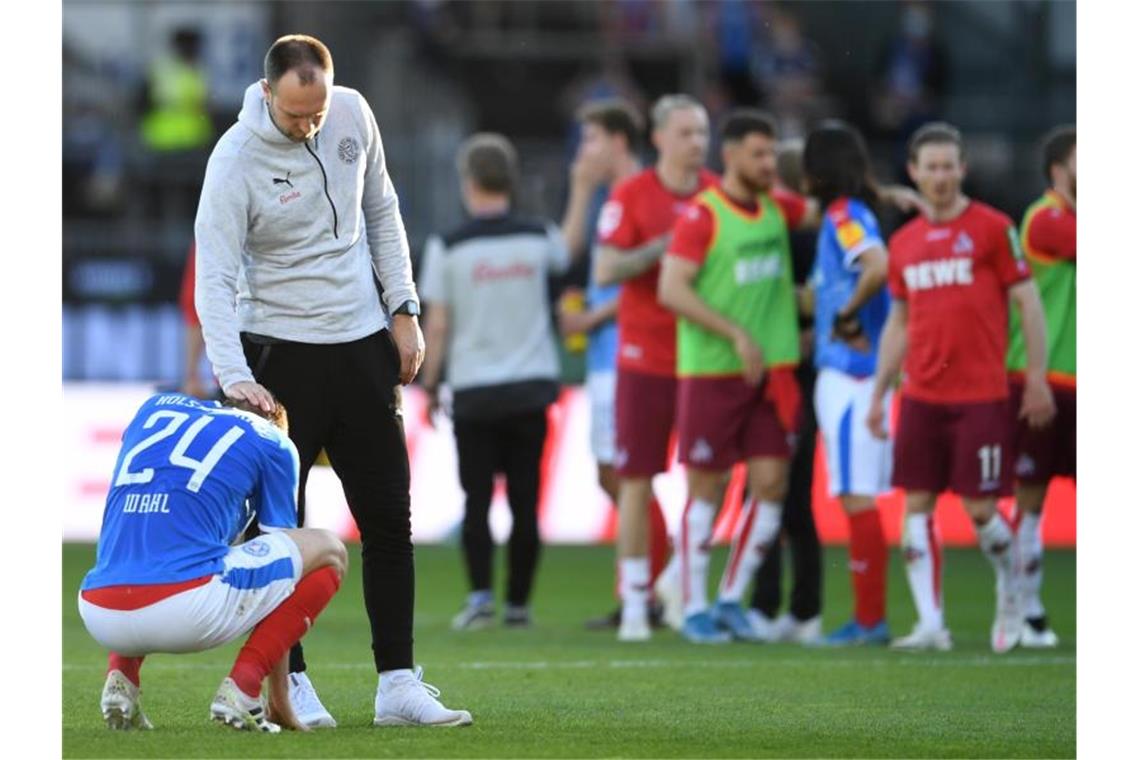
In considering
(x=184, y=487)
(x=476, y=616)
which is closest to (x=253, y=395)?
(x=184, y=487)

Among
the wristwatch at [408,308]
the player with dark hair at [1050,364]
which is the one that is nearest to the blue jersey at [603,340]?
the player with dark hair at [1050,364]

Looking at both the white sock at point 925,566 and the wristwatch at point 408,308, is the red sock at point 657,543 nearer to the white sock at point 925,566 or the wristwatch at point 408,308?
the white sock at point 925,566

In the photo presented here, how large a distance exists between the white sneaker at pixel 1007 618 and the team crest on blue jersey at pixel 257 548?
442 centimetres

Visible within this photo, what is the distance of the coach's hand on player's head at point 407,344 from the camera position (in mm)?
6977

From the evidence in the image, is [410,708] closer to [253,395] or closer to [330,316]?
[253,395]

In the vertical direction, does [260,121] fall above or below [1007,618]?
above

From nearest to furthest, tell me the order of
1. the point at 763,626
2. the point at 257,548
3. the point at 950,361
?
the point at 257,548 → the point at 950,361 → the point at 763,626

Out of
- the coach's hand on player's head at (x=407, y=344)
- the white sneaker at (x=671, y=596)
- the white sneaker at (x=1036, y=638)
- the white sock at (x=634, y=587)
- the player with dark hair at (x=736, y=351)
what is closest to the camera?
the coach's hand on player's head at (x=407, y=344)

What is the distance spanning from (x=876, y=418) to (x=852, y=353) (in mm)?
388

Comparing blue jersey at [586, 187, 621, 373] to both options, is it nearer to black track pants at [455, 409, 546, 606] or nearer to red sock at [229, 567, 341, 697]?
black track pants at [455, 409, 546, 606]

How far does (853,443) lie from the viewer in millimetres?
9977

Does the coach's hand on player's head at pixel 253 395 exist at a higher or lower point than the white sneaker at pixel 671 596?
higher

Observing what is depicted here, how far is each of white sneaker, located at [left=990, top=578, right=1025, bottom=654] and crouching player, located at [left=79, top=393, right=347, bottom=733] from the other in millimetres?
4221

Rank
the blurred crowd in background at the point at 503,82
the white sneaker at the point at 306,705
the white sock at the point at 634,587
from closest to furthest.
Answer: the white sneaker at the point at 306,705
the white sock at the point at 634,587
the blurred crowd in background at the point at 503,82
